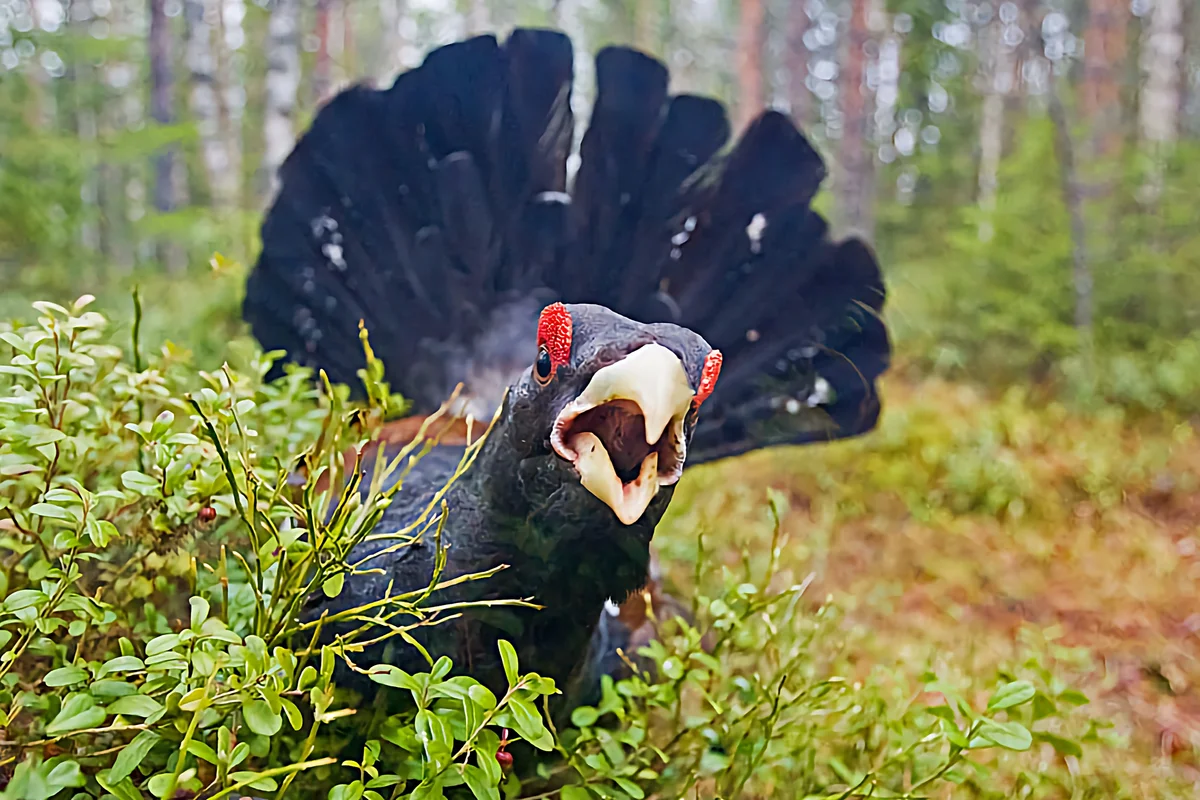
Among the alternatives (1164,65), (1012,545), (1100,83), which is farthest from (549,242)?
(1100,83)

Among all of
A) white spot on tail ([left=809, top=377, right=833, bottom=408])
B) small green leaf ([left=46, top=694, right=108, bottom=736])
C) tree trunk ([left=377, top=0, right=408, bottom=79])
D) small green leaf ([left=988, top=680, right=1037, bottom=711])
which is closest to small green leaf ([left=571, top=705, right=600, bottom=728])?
small green leaf ([left=988, top=680, right=1037, bottom=711])

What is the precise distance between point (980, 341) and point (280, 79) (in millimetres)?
6536

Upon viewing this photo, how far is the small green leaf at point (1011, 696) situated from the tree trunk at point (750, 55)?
10.9 meters

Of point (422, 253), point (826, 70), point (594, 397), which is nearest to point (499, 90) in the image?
point (422, 253)

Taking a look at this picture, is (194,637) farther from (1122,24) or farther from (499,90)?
(1122,24)

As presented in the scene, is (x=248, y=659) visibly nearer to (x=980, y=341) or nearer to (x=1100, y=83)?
(x=980, y=341)

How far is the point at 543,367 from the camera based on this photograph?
4.42 feet

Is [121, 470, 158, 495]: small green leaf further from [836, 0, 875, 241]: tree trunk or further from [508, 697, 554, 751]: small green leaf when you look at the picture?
[836, 0, 875, 241]: tree trunk

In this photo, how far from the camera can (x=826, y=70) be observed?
23.8 m

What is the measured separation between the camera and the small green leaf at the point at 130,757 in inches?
35.2

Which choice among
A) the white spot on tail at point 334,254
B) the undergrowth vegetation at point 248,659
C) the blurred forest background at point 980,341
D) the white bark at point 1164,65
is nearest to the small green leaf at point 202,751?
the undergrowth vegetation at point 248,659

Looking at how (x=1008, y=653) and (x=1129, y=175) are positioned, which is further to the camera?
(x=1129, y=175)

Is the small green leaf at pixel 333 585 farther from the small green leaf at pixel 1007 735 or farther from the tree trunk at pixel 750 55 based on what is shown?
the tree trunk at pixel 750 55

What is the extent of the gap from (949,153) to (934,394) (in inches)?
426
